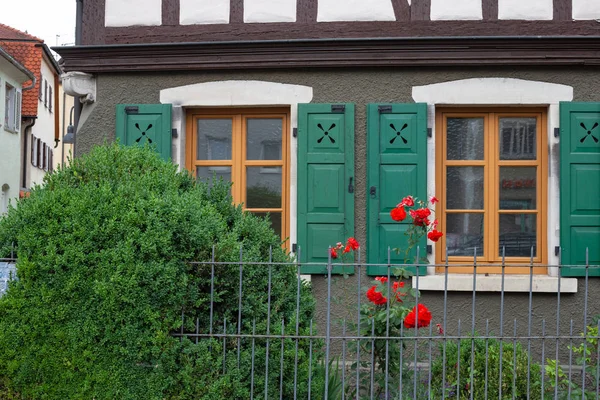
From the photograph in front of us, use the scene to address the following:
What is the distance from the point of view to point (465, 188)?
25.4ft

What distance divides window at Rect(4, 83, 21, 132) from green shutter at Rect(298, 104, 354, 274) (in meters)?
16.1

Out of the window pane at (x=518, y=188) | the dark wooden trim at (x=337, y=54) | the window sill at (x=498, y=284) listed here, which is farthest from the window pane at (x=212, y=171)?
the window pane at (x=518, y=188)

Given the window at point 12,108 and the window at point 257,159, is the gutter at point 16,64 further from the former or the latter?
the window at point 257,159

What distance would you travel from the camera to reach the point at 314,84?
772 centimetres

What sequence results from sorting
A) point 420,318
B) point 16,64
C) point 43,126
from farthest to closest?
1. point 43,126
2. point 16,64
3. point 420,318

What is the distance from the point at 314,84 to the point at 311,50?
323mm

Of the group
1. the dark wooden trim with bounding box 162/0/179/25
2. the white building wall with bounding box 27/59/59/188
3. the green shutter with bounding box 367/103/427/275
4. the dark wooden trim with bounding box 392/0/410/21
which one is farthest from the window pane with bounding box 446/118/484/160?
the white building wall with bounding box 27/59/59/188

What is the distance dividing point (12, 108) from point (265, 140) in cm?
1639

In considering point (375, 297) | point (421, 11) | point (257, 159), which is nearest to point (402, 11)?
point (421, 11)

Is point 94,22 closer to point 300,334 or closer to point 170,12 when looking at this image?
point 170,12

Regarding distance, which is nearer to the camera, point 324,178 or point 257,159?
point 324,178

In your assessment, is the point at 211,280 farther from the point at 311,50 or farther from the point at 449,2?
the point at 449,2

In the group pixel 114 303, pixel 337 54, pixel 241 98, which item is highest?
pixel 337 54

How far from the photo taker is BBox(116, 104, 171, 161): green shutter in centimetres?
782
